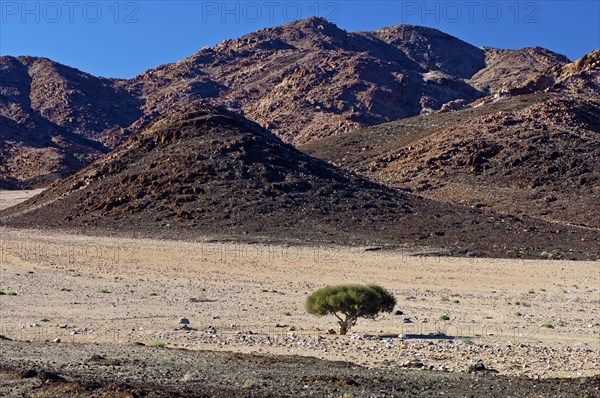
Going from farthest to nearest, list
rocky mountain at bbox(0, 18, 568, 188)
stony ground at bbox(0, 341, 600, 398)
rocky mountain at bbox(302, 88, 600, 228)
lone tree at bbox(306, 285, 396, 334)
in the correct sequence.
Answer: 1. rocky mountain at bbox(0, 18, 568, 188)
2. rocky mountain at bbox(302, 88, 600, 228)
3. lone tree at bbox(306, 285, 396, 334)
4. stony ground at bbox(0, 341, 600, 398)

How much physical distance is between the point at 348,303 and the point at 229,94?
413ft

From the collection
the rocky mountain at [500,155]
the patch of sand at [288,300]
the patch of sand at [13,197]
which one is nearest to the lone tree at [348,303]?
the patch of sand at [288,300]

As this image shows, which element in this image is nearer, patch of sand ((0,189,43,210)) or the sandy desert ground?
the sandy desert ground

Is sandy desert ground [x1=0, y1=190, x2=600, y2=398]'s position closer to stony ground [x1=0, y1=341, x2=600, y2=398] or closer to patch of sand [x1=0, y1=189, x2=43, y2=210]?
stony ground [x1=0, y1=341, x2=600, y2=398]

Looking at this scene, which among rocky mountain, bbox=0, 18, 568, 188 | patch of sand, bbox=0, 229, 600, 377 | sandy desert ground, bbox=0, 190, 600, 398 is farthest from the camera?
rocky mountain, bbox=0, 18, 568, 188

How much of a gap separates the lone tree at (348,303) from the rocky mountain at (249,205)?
27238mm

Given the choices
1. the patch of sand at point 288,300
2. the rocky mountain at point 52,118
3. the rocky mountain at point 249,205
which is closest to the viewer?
the patch of sand at point 288,300

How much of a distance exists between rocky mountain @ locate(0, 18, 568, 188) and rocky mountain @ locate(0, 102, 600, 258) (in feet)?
124

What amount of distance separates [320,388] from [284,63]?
138440mm

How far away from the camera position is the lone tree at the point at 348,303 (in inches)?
781

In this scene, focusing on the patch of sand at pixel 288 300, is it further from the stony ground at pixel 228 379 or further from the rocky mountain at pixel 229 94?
the rocky mountain at pixel 229 94

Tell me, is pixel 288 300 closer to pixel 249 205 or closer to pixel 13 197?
→ pixel 249 205

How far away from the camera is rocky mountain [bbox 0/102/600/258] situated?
50.7m

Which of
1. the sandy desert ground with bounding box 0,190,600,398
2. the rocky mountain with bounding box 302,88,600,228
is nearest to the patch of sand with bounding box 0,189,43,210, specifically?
the rocky mountain with bounding box 302,88,600,228
